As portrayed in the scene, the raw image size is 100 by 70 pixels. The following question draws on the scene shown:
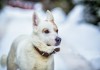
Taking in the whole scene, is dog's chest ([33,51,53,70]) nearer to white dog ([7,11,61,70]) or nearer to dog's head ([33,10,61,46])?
white dog ([7,11,61,70])

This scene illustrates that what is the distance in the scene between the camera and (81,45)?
9.24m

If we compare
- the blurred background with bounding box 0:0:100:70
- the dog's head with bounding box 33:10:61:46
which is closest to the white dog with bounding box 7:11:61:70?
the dog's head with bounding box 33:10:61:46

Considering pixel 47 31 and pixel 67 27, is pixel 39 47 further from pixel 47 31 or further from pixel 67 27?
pixel 67 27

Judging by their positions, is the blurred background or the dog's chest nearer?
the dog's chest

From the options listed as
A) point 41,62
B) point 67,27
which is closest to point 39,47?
point 41,62

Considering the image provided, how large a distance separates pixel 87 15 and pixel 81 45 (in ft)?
9.07

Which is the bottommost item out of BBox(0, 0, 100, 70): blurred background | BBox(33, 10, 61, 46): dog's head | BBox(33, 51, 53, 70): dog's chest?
BBox(0, 0, 100, 70): blurred background

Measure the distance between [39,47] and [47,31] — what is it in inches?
7.3

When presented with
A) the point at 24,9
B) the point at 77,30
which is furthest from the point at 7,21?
the point at 77,30

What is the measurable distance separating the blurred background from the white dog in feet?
4.41

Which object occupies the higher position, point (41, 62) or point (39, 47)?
point (39, 47)

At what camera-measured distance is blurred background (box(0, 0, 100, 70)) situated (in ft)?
26.0

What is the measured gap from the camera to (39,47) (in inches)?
184

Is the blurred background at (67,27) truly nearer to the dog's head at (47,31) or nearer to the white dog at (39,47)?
the white dog at (39,47)
